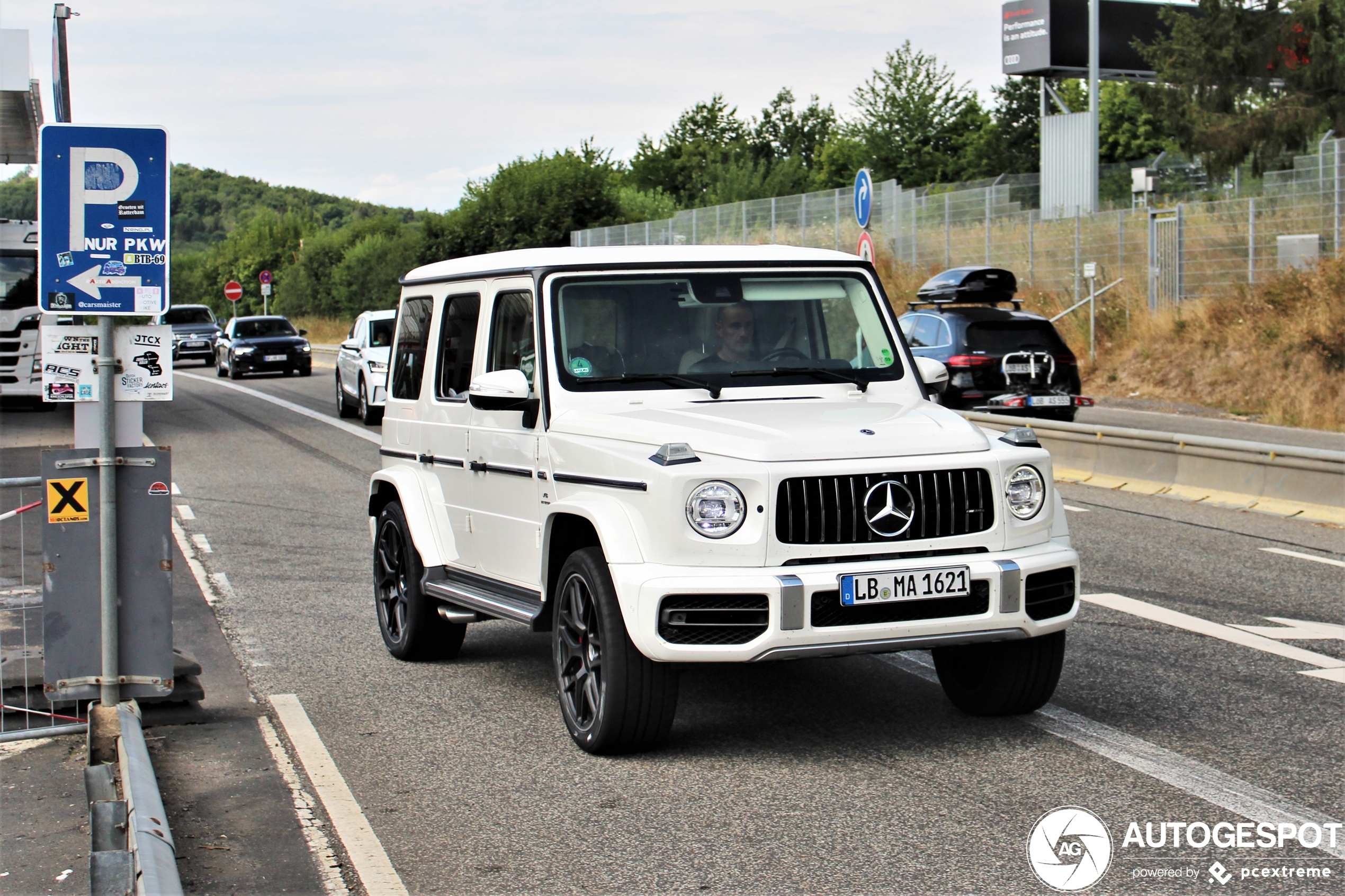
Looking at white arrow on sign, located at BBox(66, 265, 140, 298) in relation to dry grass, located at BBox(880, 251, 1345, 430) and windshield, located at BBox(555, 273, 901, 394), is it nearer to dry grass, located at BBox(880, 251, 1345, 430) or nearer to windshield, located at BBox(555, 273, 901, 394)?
windshield, located at BBox(555, 273, 901, 394)

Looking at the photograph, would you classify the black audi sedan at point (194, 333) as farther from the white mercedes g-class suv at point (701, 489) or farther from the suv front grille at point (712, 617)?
the suv front grille at point (712, 617)

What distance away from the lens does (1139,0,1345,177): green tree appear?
3525cm

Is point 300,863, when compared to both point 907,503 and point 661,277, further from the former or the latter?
point 661,277

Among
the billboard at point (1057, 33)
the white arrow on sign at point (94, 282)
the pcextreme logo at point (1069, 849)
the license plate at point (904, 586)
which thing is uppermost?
the billboard at point (1057, 33)

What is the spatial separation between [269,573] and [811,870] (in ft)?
22.8

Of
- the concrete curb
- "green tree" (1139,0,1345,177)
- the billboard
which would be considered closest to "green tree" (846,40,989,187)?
the billboard

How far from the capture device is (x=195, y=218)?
16075cm

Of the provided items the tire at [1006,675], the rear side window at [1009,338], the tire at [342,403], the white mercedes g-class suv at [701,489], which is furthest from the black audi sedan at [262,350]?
the tire at [1006,675]

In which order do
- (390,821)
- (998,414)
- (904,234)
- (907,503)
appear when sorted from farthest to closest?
1. (904,234)
2. (998,414)
3. (907,503)
4. (390,821)

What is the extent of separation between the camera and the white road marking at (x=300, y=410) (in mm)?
22047

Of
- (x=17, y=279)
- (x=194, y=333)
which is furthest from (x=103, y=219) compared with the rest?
(x=194, y=333)

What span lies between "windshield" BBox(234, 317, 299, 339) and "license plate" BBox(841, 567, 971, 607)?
119ft

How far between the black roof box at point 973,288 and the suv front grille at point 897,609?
15.6 metres

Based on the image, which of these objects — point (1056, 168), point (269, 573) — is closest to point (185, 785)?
point (269, 573)
